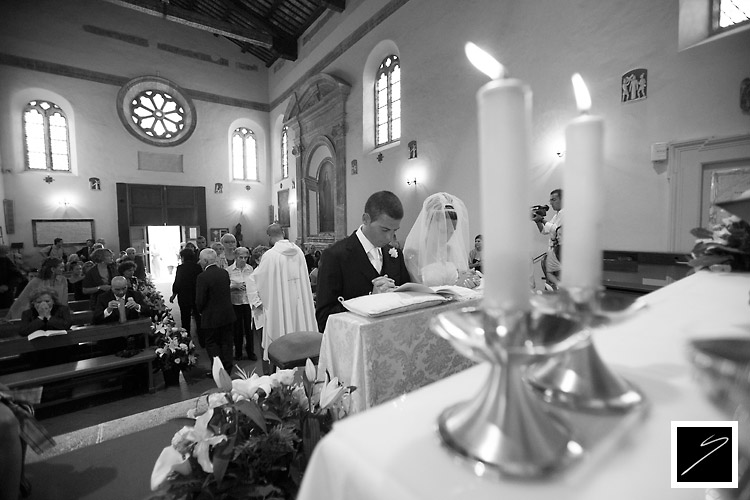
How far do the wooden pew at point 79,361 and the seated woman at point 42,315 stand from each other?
0.35 ft

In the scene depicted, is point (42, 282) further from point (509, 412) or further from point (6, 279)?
point (509, 412)

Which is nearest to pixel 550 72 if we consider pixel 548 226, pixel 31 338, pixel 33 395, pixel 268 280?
pixel 548 226

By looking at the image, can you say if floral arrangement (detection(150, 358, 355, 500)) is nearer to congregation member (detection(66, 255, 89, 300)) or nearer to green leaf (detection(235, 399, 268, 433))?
green leaf (detection(235, 399, 268, 433))

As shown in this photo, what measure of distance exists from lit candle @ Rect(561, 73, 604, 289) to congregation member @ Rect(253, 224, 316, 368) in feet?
14.6

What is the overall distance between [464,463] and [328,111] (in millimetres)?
12836

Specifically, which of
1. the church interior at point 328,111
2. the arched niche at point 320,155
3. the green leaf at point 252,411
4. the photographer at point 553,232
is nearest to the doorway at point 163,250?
the church interior at point 328,111

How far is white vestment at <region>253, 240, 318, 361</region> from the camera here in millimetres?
4691

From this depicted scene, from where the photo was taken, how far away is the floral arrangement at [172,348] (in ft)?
14.1

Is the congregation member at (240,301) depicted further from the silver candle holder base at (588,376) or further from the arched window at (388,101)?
the arched window at (388,101)

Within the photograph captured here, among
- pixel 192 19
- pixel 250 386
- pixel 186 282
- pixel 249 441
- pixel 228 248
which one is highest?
pixel 192 19

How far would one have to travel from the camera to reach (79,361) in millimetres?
4000

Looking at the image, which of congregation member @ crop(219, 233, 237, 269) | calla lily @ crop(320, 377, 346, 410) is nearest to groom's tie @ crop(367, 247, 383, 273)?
calla lily @ crop(320, 377, 346, 410)

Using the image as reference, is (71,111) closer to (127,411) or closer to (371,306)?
(127,411)

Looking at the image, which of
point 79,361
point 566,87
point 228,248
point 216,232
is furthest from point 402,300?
A: point 216,232
